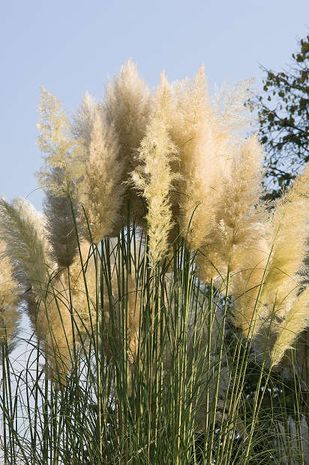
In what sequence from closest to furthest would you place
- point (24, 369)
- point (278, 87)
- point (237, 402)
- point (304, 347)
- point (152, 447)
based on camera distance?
point (152, 447), point (237, 402), point (24, 369), point (304, 347), point (278, 87)

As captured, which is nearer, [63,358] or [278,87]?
[63,358]

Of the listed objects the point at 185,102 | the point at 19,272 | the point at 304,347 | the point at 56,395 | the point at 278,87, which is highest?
the point at 278,87

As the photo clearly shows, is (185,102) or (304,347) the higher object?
(185,102)

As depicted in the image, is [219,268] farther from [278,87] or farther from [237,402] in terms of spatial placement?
[278,87]

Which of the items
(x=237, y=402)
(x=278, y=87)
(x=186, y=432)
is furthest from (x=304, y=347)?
(x=278, y=87)

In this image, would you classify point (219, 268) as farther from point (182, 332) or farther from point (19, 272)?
point (19, 272)

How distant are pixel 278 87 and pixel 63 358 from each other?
8.10 meters

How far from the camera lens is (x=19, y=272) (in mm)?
3523

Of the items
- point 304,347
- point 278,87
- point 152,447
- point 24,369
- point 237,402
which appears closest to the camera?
point 152,447

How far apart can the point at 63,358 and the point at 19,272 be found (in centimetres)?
46

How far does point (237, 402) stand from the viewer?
321 centimetres

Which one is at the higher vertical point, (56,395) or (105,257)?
(105,257)

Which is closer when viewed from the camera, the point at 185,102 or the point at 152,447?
the point at 152,447

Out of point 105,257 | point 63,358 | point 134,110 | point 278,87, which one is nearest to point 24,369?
point 63,358
